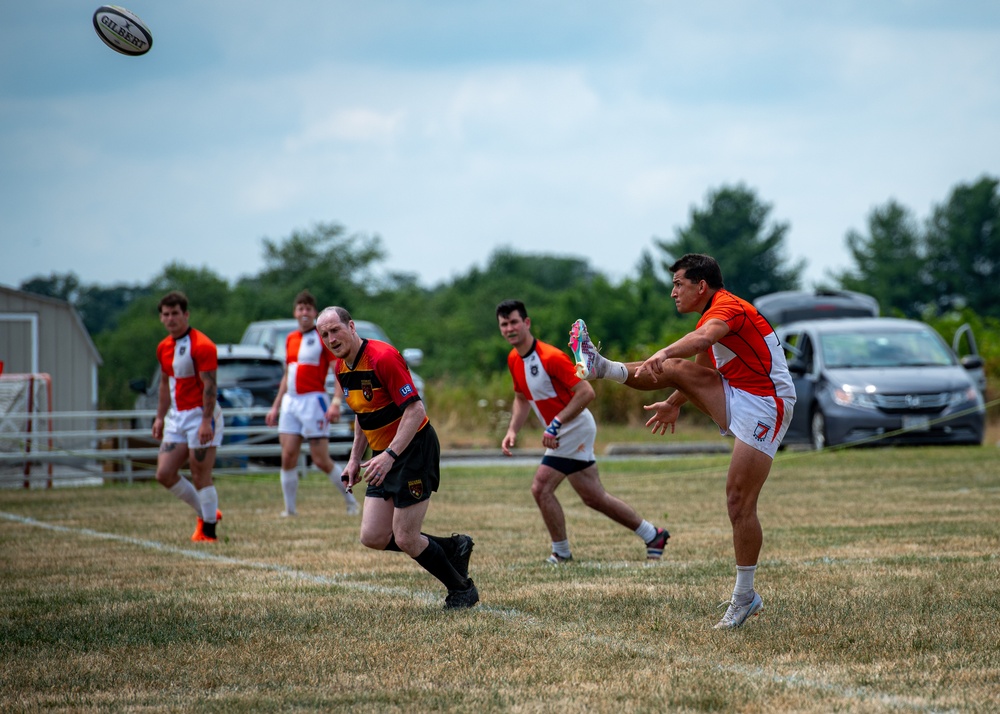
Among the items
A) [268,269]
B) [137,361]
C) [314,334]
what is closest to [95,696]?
[314,334]

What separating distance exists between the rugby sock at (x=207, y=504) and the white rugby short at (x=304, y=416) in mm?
1783

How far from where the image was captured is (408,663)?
562 cm

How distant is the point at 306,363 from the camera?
1268cm

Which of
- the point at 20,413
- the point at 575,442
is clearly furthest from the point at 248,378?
the point at 575,442

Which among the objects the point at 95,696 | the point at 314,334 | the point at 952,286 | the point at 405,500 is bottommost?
the point at 95,696

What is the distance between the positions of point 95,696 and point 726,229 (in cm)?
7153

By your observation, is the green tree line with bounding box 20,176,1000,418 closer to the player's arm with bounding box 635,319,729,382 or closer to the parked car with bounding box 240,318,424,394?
the parked car with bounding box 240,318,424,394

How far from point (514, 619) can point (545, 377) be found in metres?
2.79

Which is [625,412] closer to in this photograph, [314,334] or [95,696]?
[314,334]

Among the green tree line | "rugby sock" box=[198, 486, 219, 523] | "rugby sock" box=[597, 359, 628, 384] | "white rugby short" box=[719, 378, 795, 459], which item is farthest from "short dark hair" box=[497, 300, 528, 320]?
the green tree line

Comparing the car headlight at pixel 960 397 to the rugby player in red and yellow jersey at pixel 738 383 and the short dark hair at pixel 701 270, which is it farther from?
the short dark hair at pixel 701 270

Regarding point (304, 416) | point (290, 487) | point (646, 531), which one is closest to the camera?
point (646, 531)

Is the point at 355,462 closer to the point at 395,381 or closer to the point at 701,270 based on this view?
the point at 395,381

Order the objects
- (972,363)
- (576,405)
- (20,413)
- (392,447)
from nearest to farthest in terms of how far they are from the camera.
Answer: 1. (392,447)
2. (576,405)
3. (20,413)
4. (972,363)
